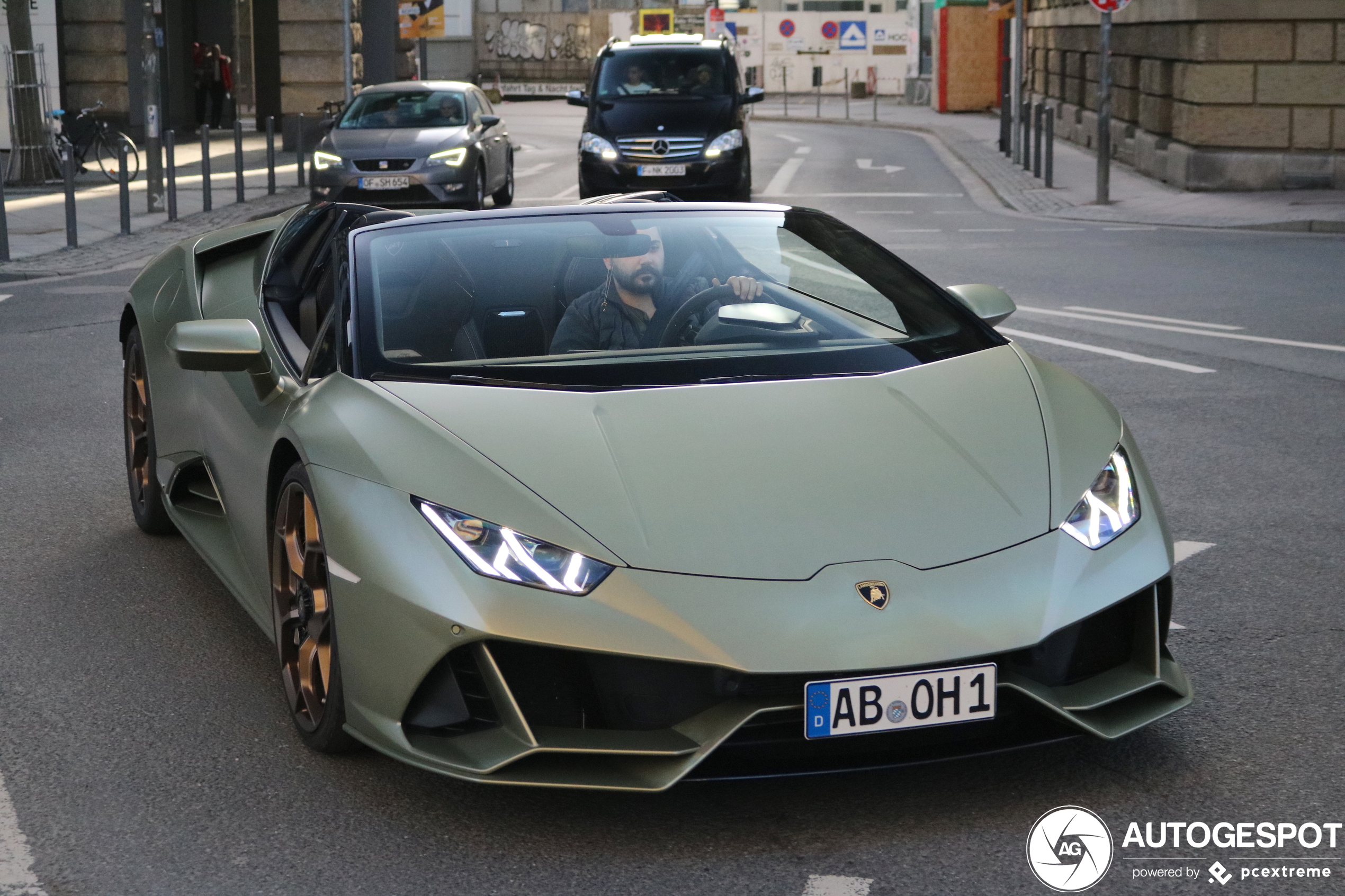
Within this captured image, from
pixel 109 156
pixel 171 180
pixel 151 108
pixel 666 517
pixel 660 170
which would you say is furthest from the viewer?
pixel 109 156

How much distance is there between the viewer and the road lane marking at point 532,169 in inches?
1065

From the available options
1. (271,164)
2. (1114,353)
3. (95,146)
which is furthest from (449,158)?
(1114,353)

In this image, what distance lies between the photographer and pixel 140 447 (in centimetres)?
615

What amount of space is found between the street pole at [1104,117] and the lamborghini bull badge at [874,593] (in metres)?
17.7

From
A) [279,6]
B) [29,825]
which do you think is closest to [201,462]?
[29,825]

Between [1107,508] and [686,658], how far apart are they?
1049 millimetres

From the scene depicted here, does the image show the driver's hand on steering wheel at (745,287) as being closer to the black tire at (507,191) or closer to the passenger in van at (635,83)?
the passenger in van at (635,83)

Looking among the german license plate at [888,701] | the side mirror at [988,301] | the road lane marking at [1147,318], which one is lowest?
the road lane marking at [1147,318]

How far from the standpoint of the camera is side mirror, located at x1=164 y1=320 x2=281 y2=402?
174 inches

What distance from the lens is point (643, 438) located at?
3.74 m

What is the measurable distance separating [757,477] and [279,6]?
3014 centimetres

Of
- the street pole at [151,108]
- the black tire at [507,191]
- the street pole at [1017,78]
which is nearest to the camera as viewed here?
the street pole at [151,108]

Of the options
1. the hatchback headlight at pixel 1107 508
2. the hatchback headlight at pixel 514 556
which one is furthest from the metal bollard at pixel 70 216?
the hatchback headlight at pixel 1107 508

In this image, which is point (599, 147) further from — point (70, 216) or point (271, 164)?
point (70, 216)
